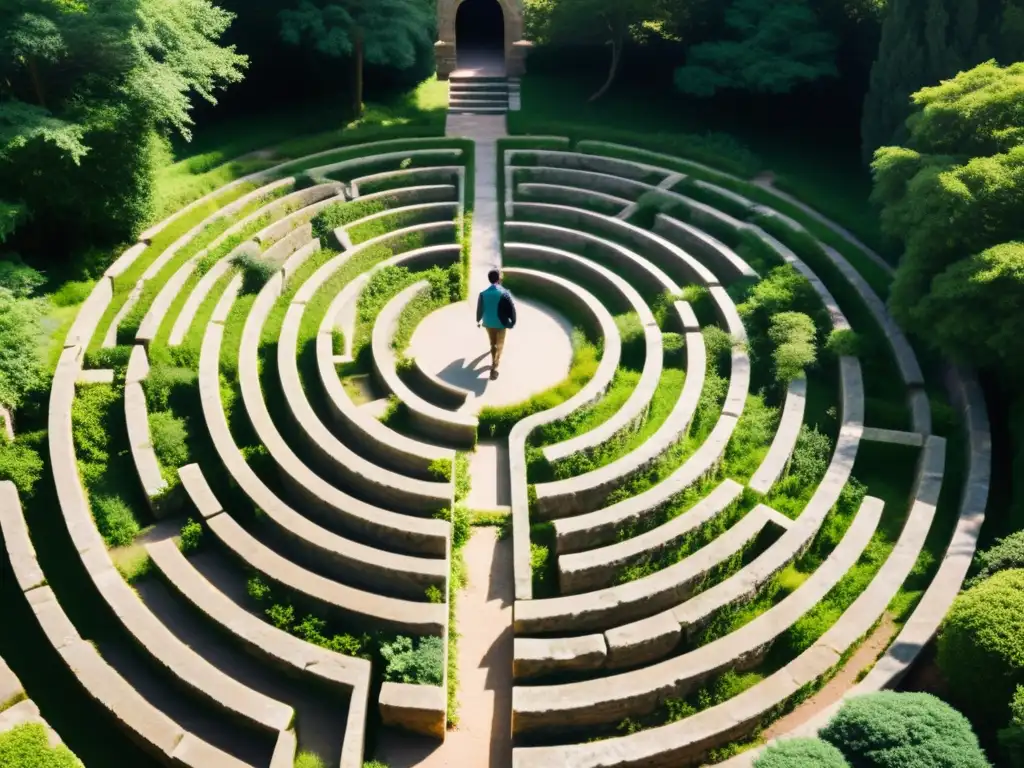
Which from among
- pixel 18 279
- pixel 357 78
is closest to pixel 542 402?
pixel 18 279

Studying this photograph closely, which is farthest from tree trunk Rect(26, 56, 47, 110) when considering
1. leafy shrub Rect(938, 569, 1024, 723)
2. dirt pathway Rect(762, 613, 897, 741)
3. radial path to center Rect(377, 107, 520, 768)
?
leafy shrub Rect(938, 569, 1024, 723)

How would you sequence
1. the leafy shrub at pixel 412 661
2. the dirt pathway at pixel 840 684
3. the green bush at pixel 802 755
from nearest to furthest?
the green bush at pixel 802 755 → the dirt pathway at pixel 840 684 → the leafy shrub at pixel 412 661

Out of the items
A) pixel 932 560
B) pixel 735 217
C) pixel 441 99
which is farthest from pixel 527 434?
pixel 441 99

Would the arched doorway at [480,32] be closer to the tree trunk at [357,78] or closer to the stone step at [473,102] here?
the stone step at [473,102]

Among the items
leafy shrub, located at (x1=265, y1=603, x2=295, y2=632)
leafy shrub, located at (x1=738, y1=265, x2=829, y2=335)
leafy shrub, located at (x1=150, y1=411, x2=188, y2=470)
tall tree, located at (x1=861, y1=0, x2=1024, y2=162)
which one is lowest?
leafy shrub, located at (x1=265, y1=603, x2=295, y2=632)

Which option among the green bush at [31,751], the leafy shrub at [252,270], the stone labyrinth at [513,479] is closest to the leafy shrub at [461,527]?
the stone labyrinth at [513,479]

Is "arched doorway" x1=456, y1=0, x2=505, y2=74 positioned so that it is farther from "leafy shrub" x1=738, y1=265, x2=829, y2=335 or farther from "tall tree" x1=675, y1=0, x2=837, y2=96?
"leafy shrub" x1=738, y1=265, x2=829, y2=335

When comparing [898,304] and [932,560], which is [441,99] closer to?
[898,304]
